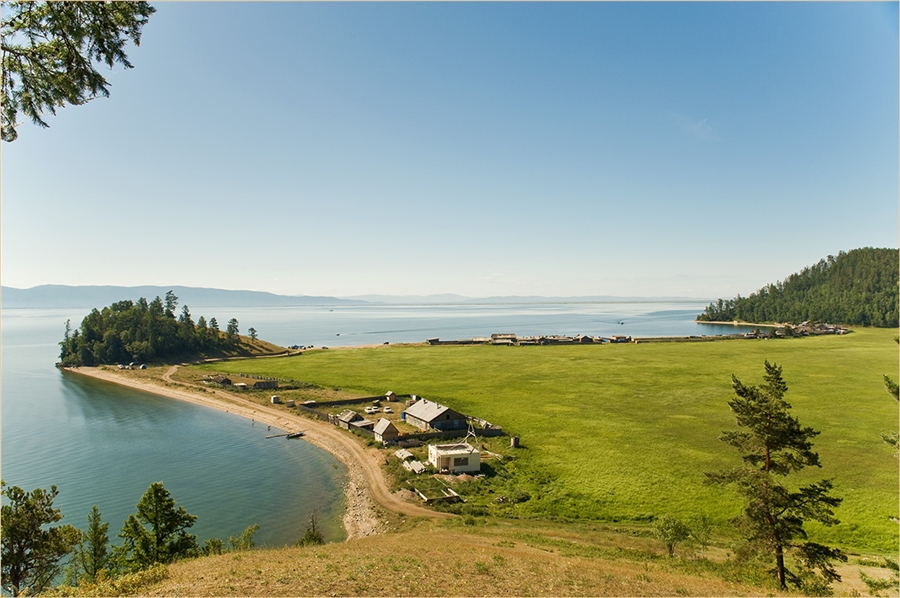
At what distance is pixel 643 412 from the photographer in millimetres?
63719

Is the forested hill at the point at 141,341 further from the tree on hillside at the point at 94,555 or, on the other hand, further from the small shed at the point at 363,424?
the tree on hillside at the point at 94,555

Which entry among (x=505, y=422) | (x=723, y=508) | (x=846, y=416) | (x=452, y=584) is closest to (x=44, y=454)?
(x=505, y=422)

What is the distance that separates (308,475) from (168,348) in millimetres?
101929

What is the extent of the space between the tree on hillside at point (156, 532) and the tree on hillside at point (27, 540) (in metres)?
3.67

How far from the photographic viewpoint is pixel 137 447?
57125mm

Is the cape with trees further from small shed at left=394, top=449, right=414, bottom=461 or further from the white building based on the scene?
the white building

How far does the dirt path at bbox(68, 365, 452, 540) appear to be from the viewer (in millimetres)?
36625

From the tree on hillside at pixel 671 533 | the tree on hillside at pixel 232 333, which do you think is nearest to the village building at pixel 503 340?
the tree on hillside at pixel 232 333

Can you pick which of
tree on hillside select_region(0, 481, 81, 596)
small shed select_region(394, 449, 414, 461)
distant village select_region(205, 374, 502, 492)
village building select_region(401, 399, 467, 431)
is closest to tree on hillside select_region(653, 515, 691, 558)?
distant village select_region(205, 374, 502, 492)

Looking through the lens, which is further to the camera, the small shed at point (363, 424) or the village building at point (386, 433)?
the small shed at point (363, 424)

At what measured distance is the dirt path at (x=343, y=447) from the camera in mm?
36625

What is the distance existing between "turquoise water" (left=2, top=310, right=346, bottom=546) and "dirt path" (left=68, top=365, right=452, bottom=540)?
131 centimetres

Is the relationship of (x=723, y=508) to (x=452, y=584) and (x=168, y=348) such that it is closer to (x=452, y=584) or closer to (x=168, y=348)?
(x=452, y=584)

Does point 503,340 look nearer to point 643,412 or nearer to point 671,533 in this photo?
point 643,412
